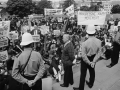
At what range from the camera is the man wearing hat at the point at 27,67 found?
2.16 meters

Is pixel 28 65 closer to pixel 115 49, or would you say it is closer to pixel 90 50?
pixel 90 50

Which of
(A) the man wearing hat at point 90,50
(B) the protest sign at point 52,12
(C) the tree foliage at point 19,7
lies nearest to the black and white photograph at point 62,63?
(A) the man wearing hat at point 90,50

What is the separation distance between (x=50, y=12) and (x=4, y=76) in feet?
34.3

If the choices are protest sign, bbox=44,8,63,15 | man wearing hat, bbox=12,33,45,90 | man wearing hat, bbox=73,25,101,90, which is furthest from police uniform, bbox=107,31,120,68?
protest sign, bbox=44,8,63,15

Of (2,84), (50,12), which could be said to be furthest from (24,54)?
(50,12)

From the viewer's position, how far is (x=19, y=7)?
149ft

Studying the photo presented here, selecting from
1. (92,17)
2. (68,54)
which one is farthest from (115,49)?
(68,54)

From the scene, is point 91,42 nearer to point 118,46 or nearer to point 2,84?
point 118,46

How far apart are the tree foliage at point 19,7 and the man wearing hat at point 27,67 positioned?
150ft

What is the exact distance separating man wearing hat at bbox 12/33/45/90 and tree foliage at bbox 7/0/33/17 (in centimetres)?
4579

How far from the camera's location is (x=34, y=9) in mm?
52250

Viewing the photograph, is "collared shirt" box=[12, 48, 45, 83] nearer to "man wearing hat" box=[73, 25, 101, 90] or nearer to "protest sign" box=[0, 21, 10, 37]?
"man wearing hat" box=[73, 25, 101, 90]

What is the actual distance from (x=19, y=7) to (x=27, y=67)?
4759 centimetres

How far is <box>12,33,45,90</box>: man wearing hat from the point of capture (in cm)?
216
